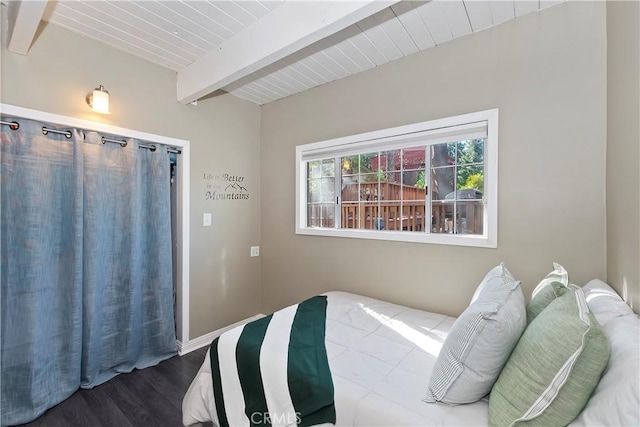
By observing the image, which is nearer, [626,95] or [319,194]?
[626,95]

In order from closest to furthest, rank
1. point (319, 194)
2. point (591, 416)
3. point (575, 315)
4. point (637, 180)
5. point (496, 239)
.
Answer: point (591, 416) → point (575, 315) → point (637, 180) → point (496, 239) → point (319, 194)

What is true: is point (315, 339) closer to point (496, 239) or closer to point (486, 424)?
point (486, 424)

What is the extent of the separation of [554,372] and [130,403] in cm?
248

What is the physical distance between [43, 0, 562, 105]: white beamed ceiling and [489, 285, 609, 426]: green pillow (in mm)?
1853

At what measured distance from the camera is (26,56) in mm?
1896

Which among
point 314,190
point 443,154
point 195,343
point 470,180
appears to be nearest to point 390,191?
point 443,154

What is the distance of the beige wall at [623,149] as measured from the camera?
1219 millimetres

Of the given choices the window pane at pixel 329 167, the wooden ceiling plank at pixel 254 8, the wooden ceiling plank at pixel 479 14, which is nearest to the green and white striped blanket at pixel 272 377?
the window pane at pixel 329 167

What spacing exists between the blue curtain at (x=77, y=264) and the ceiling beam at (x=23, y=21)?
0.47 meters

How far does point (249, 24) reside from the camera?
Answer: 77.9 inches

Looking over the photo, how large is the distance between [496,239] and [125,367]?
3.04 metres

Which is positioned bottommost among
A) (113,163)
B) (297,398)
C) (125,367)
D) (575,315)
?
(125,367)

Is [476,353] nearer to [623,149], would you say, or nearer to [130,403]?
[623,149]

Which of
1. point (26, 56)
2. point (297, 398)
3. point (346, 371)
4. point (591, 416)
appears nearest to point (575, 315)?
point (591, 416)
